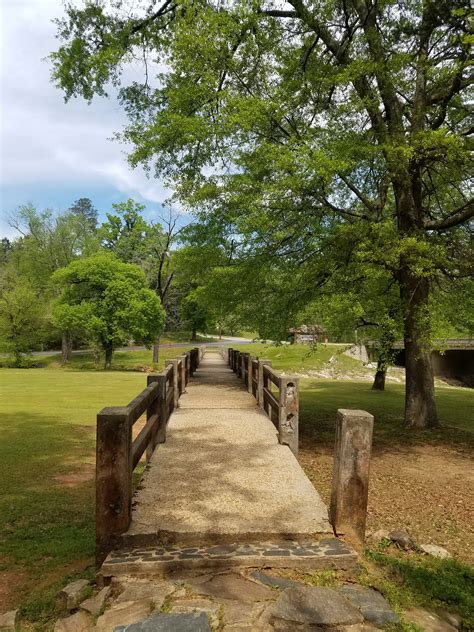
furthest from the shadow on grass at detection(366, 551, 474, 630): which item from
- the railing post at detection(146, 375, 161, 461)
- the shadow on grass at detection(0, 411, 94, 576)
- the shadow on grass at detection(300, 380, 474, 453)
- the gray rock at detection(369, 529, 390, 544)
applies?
the shadow on grass at detection(300, 380, 474, 453)

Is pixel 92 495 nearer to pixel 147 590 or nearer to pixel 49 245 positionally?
pixel 147 590

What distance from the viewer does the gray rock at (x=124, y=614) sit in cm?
300

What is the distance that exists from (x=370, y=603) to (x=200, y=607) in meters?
1.27

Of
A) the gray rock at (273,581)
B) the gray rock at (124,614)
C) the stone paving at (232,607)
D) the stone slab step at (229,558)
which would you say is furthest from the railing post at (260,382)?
the gray rock at (124,614)

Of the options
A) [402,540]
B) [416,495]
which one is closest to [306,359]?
[416,495]

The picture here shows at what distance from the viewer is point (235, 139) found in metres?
10.2

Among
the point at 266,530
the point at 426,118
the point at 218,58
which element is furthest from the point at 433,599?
the point at 426,118

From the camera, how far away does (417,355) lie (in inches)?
427

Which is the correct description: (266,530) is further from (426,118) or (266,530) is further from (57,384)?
(57,384)

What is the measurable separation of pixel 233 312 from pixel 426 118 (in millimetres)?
7089

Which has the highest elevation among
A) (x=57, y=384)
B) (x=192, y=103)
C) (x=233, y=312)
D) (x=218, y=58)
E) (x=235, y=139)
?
(x=218, y=58)

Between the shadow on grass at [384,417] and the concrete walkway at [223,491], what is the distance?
11.8ft

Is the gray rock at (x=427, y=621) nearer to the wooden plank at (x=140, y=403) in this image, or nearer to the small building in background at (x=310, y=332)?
the wooden plank at (x=140, y=403)

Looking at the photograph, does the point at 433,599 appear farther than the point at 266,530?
No
